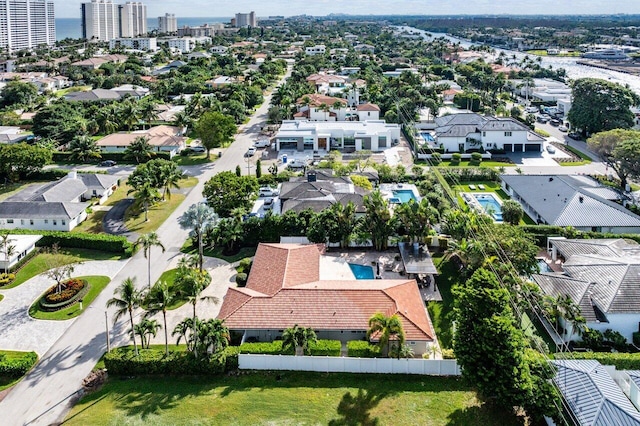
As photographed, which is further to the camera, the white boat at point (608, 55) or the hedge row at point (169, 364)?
the white boat at point (608, 55)

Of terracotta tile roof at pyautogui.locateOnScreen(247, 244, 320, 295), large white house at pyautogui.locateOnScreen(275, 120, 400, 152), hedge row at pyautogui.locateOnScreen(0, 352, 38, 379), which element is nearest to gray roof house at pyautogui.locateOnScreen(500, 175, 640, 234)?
terracotta tile roof at pyautogui.locateOnScreen(247, 244, 320, 295)

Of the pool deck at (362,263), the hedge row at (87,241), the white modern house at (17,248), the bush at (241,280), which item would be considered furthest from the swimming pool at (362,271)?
the white modern house at (17,248)

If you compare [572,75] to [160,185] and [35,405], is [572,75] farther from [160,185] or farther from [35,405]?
[35,405]

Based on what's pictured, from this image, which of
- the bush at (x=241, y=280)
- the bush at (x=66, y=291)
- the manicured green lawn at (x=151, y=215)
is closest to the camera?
the bush at (x=66, y=291)

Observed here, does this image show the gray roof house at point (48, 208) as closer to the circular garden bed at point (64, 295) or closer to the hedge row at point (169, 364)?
the circular garden bed at point (64, 295)

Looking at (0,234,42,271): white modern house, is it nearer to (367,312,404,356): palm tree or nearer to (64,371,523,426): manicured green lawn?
(64,371,523,426): manicured green lawn

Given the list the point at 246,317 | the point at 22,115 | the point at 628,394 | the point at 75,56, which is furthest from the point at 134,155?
the point at 75,56

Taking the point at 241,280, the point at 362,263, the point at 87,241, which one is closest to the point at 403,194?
the point at 362,263
